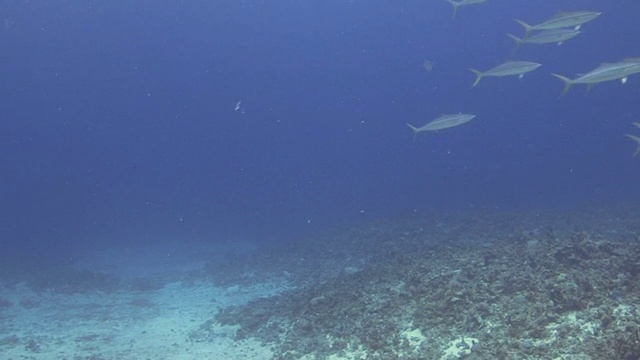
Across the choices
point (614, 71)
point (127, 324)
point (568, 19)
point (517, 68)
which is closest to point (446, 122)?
point (517, 68)

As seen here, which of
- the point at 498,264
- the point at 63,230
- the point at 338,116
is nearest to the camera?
the point at 498,264

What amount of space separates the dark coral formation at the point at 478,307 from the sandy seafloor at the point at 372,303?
0.08 feet

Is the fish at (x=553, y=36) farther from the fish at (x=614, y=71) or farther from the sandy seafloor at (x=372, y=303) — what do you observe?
the sandy seafloor at (x=372, y=303)

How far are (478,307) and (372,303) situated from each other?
2.06m

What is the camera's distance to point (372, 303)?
8.51 meters

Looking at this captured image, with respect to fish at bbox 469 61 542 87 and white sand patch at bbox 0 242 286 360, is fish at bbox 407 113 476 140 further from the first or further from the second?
white sand patch at bbox 0 242 286 360

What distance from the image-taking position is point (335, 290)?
32.7 ft

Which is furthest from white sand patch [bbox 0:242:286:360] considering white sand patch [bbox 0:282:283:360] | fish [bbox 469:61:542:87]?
fish [bbox 469:61:542:87]

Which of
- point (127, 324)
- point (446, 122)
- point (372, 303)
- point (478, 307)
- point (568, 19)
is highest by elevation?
point (568, 19)

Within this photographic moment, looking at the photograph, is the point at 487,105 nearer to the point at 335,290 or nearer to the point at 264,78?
the point at 264,78

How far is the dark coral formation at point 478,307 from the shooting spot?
592 centimetres

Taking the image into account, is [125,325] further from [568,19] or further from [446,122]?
[568,19]

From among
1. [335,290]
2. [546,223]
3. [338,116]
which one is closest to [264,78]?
[338,116]

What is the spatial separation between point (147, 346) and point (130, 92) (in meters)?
44.9
